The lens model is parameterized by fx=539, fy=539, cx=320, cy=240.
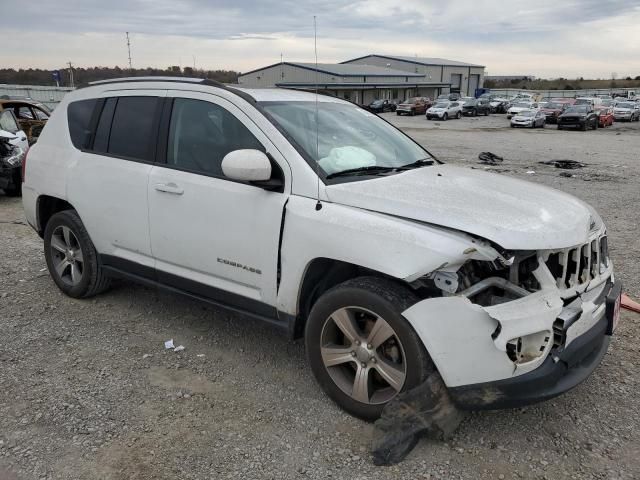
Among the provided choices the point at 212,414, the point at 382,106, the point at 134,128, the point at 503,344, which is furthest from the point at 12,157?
the point at 382,106

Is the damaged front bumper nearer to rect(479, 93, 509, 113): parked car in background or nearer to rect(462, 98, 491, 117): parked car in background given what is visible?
rect(462, 98, 491, 117): parked car in background

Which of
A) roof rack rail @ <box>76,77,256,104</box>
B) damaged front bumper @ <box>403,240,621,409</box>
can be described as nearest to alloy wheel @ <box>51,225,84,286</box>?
roof rack rail @ <box>76,77,256,104</box>

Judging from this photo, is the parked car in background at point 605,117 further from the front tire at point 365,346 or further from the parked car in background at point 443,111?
the front tire at point 365,346

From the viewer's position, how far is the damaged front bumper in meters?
2.53

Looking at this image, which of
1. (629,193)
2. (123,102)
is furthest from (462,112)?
(123,102)

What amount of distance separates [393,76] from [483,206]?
74.4m

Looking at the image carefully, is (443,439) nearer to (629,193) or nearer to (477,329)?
(477,329)

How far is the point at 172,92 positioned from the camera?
3.84 metres

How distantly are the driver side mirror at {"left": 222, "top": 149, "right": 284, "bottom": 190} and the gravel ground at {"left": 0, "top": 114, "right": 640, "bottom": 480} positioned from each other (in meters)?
1.35

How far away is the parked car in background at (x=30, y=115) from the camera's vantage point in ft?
40.7

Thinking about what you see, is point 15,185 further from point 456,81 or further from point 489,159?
point 456,81

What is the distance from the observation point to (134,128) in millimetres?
4062

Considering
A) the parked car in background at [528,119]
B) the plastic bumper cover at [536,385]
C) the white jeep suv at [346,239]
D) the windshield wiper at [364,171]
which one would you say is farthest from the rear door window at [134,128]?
the parked car in background at [528,119]

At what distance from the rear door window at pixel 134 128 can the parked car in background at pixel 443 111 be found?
44.2 m
